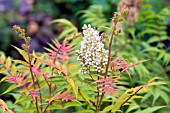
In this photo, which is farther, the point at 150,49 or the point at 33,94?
the point at 150,49

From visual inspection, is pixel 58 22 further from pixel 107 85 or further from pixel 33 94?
pixel 107 85

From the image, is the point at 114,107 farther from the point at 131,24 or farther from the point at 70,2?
the point at 70,2

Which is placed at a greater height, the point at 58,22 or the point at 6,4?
the point at 6,4

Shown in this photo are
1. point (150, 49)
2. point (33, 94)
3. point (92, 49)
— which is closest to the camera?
point (92, 49)

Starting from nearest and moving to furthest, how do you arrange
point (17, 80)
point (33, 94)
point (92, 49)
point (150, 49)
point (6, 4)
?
point (92, 49) < point (33, 94) < point (17, 80) < point (150, 49) < point (6, 4)

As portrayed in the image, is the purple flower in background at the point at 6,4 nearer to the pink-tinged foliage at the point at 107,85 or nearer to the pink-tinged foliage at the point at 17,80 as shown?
the pink-tinged foliage at the point at 17,80

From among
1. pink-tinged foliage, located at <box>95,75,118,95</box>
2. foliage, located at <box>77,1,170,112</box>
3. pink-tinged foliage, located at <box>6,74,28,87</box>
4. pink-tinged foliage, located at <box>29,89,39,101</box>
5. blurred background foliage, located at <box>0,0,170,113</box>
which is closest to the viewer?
pink-tinged foliage, located at <box>95,75,118,95</box>

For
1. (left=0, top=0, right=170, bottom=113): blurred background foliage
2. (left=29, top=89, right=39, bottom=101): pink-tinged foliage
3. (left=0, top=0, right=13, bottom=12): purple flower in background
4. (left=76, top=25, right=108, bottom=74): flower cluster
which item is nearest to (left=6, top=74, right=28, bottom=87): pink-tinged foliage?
(left=29, top=89, right=39, bottom=101): pink-tinged foliage

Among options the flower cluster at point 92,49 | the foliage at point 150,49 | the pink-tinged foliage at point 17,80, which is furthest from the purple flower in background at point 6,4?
the flower cluster at point 92,49

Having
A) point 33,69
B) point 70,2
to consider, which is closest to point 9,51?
point 70,2

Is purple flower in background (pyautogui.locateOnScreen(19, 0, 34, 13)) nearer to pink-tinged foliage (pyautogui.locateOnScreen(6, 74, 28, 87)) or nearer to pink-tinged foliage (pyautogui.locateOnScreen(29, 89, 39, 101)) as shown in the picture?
pink-tinged foliage (pyautogui.locateOnScreen(6, 74, 28, 87))

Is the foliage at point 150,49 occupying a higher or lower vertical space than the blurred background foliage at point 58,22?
lower

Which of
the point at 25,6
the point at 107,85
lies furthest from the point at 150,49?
the point at 25,6

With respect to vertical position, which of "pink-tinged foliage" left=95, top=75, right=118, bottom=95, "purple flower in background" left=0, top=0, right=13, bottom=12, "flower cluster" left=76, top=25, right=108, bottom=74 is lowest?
"pink-tinged foliage" left=95, top=75, right=118, bottom=95
